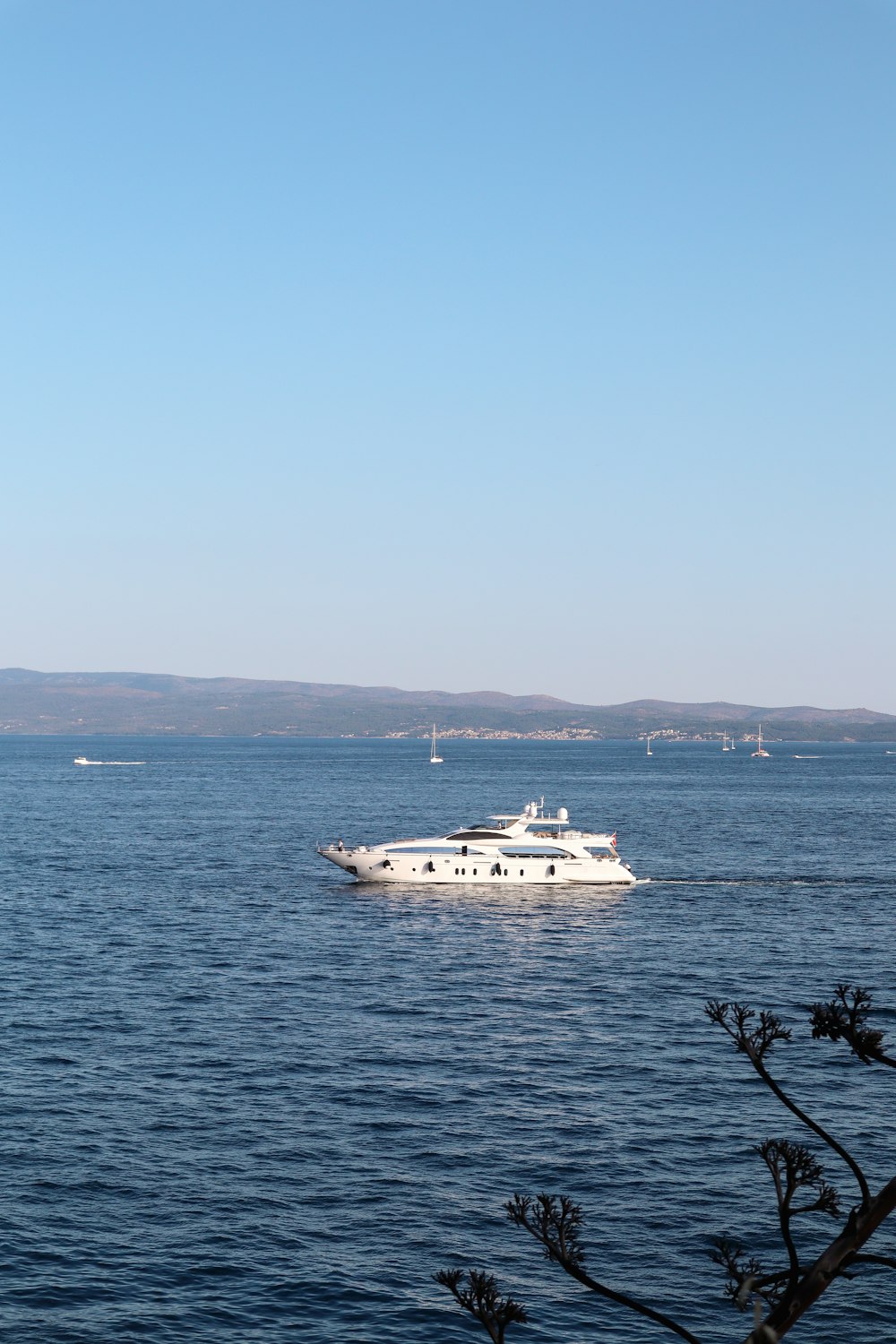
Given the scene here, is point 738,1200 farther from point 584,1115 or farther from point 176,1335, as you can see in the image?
point 176,1335

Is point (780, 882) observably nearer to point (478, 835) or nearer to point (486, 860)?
point (486, 860)

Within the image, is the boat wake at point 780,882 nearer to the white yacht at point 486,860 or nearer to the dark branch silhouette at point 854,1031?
the white yacht at point 486,860

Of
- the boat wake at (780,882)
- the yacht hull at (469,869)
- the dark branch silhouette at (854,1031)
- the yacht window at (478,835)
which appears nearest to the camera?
the dark branch silhouette at (854,1031)

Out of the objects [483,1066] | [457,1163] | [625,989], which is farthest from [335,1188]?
[625,989]

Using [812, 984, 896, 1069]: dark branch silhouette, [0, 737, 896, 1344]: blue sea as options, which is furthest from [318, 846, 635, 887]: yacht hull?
[812, 984, 896, 1069]: dark branch silhouette

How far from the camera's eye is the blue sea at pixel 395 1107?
31578 mm

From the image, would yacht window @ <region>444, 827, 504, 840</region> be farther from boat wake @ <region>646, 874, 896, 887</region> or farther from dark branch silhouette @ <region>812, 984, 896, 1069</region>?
dark branch silhouette @ <region>812, 984, 896, 1069</region>

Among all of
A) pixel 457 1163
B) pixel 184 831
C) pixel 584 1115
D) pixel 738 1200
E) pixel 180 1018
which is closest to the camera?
pixel 738 1200

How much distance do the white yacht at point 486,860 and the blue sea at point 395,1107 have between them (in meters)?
7.74

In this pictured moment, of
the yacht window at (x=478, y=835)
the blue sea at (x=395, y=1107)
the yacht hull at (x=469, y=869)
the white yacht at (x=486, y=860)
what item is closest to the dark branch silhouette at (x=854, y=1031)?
the blue sea at (x=395, y=1107)

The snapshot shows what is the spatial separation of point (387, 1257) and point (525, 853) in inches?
2855

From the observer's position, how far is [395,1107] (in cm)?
4491

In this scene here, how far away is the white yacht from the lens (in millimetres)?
104250

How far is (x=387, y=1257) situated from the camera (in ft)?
109
